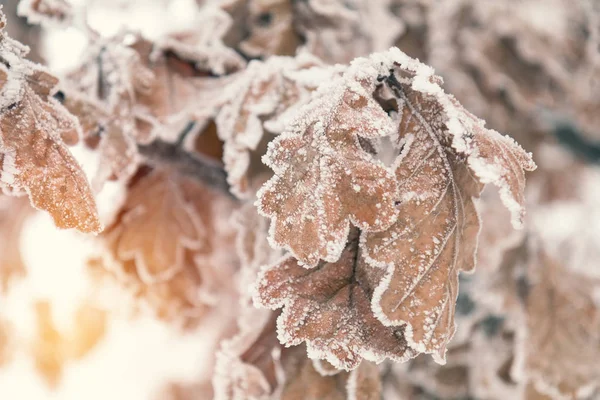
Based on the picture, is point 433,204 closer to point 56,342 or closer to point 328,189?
point 328,189

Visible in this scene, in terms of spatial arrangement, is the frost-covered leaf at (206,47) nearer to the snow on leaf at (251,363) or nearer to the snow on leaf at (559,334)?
the snow on leaf at (251,363)

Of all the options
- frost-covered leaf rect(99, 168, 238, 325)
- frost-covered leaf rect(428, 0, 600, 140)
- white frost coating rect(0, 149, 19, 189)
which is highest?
white frost coating rect(0, 149, 19, 189)

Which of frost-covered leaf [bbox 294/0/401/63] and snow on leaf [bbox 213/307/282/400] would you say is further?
frost-covered leaf [bbox 294/0/401/63]

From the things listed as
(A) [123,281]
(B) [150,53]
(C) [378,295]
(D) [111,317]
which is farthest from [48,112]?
(D) [111,317]

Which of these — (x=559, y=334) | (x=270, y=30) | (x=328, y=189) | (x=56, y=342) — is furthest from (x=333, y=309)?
(x=56, y=342)

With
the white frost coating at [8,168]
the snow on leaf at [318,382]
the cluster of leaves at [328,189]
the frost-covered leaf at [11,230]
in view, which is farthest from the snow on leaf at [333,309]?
the frost-covered leaf at [11,230]

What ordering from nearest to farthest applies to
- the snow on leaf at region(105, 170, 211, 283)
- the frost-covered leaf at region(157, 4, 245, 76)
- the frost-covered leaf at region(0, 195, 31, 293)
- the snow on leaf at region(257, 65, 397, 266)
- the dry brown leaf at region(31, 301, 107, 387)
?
the snow on leaf at region(257, 65, 397, 266) → the frost-covered leaf at region(157, 4, 245, 76) → the snow on leaf at region(105, 170, 211, 283) → the frost-covered leaf at region(0, 195, 31, 293) → the dry brown leaf at region(31, 301, 107, 387)

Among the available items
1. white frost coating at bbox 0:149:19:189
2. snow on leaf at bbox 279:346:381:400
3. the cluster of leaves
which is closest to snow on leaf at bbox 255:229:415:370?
the cluster of leaves

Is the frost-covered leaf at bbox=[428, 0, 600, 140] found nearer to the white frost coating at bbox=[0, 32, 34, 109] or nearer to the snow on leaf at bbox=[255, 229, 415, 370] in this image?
the snow on leaf at bbox=[255, 229, 415, 370]
